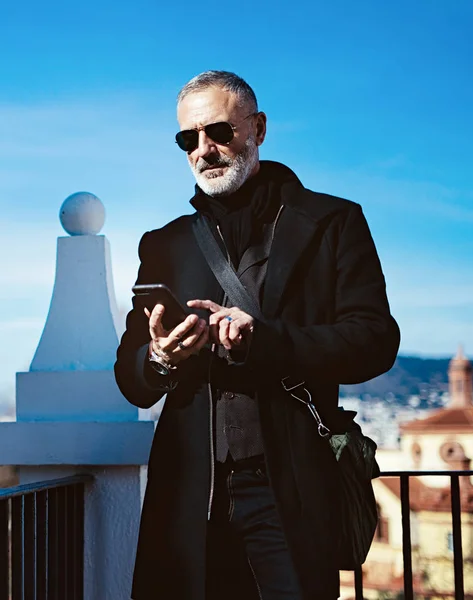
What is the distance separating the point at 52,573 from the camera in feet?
9.65

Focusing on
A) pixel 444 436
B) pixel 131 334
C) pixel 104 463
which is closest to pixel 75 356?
pixel 104 463

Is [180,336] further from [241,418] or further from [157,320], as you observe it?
[241,418]

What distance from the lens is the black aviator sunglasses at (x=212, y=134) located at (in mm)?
2039

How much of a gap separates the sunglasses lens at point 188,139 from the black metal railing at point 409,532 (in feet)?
5.34

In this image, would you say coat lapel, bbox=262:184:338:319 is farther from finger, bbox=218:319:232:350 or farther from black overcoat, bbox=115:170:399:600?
finger, bbox=218:319:232:350

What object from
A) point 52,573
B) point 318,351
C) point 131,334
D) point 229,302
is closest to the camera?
point 318,351

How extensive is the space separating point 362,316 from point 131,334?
2.04 ft

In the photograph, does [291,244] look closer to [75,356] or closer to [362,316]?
[362,316]

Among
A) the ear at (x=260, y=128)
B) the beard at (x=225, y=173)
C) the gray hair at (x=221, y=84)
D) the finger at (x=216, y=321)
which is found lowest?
the finger at (x=216, y=321)

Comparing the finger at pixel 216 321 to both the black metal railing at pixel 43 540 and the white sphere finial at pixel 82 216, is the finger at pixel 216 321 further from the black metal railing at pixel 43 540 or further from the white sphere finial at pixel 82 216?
the white sphere finial at pixel 82 216

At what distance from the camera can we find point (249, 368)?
75.3 inches

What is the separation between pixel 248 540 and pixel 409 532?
4.86 ft

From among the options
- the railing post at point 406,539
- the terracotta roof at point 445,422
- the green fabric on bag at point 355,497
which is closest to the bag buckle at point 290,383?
the green fabric on bag at point 355,497

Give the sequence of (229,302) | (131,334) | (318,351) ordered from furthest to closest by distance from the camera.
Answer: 1. (131,334)
2. (229,302)
3. (318,351)
